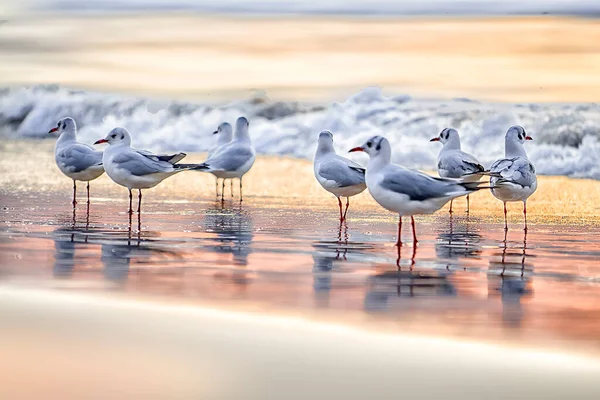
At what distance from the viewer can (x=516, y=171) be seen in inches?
507

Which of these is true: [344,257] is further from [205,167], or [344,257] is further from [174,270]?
[205,167]

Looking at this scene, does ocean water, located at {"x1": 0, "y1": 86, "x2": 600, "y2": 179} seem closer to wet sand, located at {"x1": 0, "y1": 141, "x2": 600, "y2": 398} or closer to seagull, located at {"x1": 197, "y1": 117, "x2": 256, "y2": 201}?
seagull, located at {"x1": 197, "y1": 117, "x2": 256, "y2": 201}

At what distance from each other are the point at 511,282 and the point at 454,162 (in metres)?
7.23

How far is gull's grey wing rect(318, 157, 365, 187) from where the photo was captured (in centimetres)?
1326

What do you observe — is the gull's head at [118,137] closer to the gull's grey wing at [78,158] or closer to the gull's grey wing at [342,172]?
the gull's grey wing at [78,158]

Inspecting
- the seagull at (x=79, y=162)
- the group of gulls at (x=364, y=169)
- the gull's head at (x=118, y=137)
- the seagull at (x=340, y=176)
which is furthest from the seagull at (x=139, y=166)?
the seagull at (x=340, y=176)

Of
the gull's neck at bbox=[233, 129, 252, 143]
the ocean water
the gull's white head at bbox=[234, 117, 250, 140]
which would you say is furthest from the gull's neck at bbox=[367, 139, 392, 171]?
the ocean water

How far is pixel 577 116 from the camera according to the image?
24969 mm

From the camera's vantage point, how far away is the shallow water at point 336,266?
691 centimetres

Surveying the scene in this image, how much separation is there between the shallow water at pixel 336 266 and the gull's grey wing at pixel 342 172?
1.61 ft

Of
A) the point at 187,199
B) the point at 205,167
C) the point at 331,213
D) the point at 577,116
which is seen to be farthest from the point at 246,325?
the point at 577,116

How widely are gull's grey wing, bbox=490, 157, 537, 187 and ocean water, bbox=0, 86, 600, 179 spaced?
27.0 feet

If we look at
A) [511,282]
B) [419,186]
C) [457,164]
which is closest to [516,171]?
[457,164]

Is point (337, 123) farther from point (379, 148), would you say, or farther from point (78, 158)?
point (379, 148)
